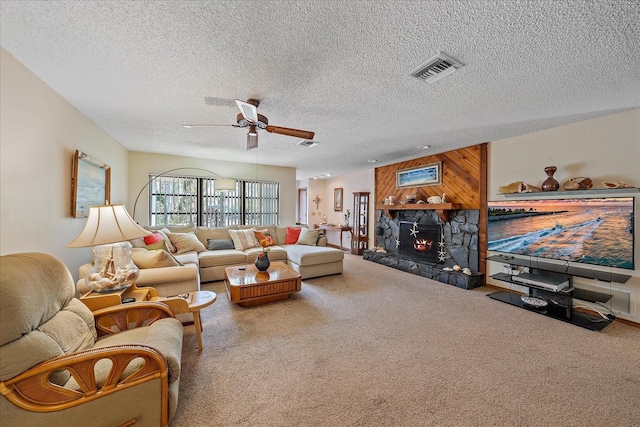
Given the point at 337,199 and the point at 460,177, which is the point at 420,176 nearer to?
the point at 460,177

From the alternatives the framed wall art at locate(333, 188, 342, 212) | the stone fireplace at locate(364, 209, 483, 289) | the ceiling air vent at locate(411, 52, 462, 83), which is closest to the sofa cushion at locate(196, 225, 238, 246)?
the stone fireplace at locate(364, 209, 483, 289)

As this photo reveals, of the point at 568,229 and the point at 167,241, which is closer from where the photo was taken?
the point at 568,229

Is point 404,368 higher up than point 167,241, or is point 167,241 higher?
point 167,241

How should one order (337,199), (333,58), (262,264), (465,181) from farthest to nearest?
(337,199) < (465,181) < (262,264) < (333,58)

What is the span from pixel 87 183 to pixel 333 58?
3.17 meters

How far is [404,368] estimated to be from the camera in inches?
75.9

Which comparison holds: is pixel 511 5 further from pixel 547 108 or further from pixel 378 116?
pixel 547 108

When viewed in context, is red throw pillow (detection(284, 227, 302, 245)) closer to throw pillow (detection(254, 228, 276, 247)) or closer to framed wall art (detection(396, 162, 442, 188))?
throw pillow (detection(254, 228, 276, 247))

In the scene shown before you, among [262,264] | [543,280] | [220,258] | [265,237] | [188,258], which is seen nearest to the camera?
[543,280]

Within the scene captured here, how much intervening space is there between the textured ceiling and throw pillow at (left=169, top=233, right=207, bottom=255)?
1.94m

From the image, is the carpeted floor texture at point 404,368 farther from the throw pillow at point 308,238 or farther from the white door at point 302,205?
the white door at point 302,205

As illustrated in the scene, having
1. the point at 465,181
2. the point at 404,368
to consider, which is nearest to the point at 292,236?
the point at 465,181

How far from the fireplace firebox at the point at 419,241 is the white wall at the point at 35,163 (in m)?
5.34

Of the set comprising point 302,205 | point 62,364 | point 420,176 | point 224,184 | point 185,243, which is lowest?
point 62,364
